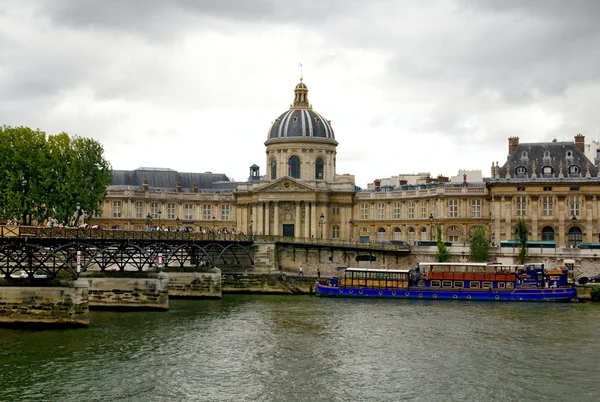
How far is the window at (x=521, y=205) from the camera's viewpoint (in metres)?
106

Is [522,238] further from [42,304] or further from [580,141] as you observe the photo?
[42,304]

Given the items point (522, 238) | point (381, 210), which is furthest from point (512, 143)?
point (381, 210)

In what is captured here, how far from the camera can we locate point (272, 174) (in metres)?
130

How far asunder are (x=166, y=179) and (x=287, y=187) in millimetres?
28792

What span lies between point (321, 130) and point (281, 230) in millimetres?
18506

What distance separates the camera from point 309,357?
49906 mm

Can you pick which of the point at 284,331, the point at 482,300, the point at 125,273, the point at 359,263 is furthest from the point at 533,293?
the point at 125,273

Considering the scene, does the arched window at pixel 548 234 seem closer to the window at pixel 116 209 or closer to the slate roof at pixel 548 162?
the slate roof at pixel 548 162

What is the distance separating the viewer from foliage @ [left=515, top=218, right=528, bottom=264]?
9625cm

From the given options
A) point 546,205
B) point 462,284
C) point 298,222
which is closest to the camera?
point 462,284

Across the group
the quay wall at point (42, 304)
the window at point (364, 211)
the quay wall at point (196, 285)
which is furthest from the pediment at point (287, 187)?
the quay wall at point (42, 304)

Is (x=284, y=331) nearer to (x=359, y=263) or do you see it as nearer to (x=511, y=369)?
(x=511, y=369)

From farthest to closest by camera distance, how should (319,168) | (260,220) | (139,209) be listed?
(139,209) → (319,168) → (260,220)

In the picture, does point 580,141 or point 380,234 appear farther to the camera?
point 380,234
